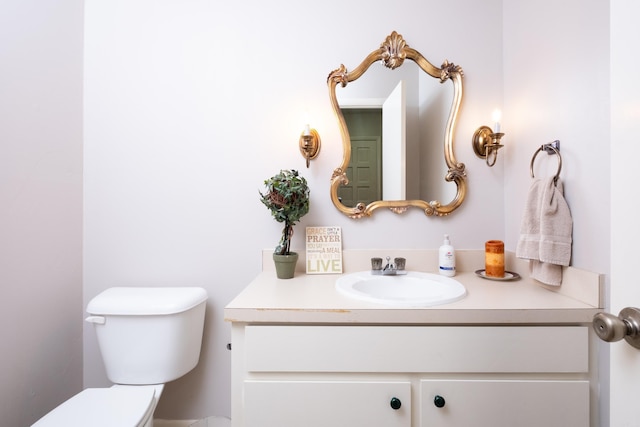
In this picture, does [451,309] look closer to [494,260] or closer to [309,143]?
[494,260]

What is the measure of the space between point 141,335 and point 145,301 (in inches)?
5.2

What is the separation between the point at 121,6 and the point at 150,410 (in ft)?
5.80

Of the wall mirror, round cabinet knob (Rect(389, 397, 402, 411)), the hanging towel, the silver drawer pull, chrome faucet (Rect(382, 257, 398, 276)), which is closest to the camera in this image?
the silver drawer pull

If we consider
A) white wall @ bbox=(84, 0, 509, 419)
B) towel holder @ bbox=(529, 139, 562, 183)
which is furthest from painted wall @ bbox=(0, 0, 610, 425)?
towel holder @ bbox=(529, 139, 562, 183)

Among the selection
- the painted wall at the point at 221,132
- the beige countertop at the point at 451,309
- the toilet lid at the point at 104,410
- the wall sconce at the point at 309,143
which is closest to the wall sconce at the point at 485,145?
the painted wall at the point at 221,132

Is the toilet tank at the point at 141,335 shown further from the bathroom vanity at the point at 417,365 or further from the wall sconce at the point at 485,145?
the wall sconce at the point at 485,145

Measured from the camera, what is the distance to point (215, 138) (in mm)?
1285

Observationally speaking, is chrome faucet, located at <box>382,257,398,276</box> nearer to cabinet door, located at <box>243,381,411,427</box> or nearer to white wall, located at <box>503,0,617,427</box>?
cabinet door, located at <box>243,381,411,427</box>

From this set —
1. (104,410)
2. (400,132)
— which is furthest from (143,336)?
(400,132)

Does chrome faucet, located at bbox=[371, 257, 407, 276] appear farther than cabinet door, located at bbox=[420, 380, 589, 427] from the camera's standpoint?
Yes

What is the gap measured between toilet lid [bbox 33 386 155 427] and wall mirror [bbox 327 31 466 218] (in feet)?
3.44

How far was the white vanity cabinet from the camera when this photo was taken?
76 cm

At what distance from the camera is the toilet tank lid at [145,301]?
1066 millimetres

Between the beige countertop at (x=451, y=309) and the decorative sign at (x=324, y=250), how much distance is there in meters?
0.32
